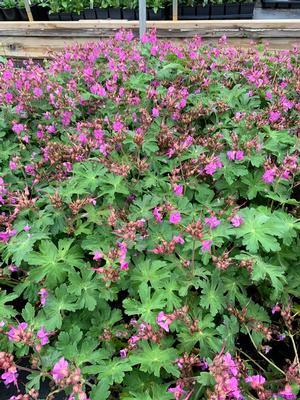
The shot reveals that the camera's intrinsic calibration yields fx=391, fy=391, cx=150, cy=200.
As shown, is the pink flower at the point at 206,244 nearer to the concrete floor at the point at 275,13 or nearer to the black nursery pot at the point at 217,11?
the black nursery pot at the point at 217,11

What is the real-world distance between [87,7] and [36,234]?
4.86 m

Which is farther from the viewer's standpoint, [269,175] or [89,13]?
[89,13]

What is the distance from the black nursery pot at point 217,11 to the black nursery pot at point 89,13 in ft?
5.22

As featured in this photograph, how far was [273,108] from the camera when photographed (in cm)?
201

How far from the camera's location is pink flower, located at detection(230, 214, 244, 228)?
143 cm

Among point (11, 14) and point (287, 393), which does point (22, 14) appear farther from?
point (287, 393)

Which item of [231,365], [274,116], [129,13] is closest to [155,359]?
[231,365]

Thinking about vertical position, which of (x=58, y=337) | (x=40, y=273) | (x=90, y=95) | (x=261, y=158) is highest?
(x=90, y=95)

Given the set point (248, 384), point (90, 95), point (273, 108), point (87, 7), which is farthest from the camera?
point (87, 7)

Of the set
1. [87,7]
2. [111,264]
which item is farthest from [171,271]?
[87,7]

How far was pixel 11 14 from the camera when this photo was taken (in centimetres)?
557

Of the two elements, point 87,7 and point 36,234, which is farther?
point 87,7

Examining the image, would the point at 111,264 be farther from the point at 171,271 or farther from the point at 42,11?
the point at 42,11

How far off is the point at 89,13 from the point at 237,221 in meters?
4.85
